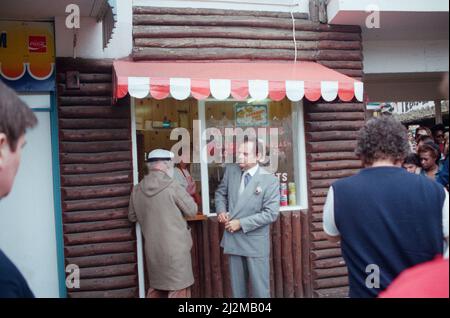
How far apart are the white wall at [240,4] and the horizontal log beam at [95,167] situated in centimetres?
200

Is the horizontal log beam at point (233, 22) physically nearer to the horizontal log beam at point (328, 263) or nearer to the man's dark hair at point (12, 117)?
the horizontal log beam at point (328, 263)

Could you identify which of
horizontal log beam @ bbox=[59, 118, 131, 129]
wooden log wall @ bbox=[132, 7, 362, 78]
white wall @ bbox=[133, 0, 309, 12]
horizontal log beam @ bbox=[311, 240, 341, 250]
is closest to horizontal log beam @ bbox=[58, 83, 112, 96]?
horizontal log beam @ bbox=[59, 118, 131, 129]

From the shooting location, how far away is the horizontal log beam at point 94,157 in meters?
5.03

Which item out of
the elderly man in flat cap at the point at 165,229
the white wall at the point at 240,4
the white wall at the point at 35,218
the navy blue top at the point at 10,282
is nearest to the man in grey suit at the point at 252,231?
the elderly man in flat cap at the point at 165,229

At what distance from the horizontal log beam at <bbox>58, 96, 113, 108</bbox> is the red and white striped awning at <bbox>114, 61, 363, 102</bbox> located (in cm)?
47

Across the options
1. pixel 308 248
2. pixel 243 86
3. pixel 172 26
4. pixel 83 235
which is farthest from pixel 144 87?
pixel 308 248

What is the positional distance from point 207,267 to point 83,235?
5.11ft

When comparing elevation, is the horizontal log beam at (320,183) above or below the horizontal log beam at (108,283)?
above

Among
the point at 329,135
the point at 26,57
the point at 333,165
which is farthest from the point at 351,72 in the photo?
the point at 26,57

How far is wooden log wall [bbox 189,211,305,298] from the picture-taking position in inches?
215

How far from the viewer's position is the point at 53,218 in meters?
5.15

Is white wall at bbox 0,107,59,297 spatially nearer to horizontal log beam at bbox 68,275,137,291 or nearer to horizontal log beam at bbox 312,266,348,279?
horizontal log beam at bbox 68,275,137,291

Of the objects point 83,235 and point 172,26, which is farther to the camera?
point 172,26
